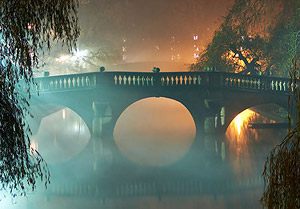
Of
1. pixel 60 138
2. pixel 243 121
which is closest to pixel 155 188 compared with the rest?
pixel 60 138

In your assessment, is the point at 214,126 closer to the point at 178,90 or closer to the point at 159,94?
the point at 178,90

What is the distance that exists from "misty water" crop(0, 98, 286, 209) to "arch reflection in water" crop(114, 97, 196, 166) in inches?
1.7

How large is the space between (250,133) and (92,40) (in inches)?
562

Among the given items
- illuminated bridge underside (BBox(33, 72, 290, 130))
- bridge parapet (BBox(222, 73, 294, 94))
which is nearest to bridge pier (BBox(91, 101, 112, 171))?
illuminated bridge underside (BBox(33, 72, 290, 130))

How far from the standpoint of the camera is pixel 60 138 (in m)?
22.3

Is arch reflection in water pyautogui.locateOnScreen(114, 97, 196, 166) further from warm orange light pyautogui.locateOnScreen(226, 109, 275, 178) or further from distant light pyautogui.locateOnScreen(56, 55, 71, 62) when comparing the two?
distant light pyautogui.locateOnScreen(56, 55, 71, 62)

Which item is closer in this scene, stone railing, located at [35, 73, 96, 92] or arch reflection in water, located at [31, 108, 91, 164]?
stone railing, located at [35, 73, 96, 92]

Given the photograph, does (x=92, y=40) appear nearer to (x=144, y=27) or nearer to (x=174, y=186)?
(x=144, y=27)

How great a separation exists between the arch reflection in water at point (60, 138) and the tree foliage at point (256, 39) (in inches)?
310

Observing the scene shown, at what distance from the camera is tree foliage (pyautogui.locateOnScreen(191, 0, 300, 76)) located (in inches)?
770

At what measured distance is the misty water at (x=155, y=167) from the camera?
42.5 feet

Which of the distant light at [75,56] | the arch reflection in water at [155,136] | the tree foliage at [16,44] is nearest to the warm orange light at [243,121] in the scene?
the arch reflection in water at [155,136]

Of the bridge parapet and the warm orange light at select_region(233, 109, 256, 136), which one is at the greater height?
the bridge parapet

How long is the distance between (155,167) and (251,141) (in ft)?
19.9
